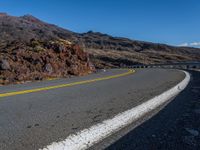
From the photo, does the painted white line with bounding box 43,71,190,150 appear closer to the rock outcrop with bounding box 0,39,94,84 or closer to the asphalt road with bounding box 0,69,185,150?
the asphalt road with bounding box 0,69,185,150

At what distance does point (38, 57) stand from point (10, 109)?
12.1 meters

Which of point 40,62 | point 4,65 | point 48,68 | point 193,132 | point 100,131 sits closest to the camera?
point 100,131

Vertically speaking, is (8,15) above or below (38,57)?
above

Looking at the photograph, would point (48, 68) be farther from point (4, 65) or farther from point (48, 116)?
point (48, 116)

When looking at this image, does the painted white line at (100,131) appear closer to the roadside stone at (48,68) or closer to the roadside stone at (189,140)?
the roadside stone at (189,140)

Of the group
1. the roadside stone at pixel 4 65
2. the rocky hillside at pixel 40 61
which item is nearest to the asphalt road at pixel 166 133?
the rocky hillside at pixel 40 61

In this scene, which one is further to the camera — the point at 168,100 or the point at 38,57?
the point at 38,57

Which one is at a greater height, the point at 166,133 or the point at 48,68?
the point at 166,133

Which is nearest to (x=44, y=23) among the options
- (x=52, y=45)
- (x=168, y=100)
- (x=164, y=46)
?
(x=164, y=46)

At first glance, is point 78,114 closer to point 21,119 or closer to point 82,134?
point 21,119

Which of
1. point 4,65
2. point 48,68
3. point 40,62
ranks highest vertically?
point 4,65

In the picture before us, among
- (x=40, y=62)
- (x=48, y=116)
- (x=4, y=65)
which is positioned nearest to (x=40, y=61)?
(x=40, y=62)

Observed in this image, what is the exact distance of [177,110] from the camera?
193 inches

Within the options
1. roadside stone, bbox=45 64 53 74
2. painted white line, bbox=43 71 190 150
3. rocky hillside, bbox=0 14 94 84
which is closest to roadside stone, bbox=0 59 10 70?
rocky hillside, bbox=0 14 94 84
